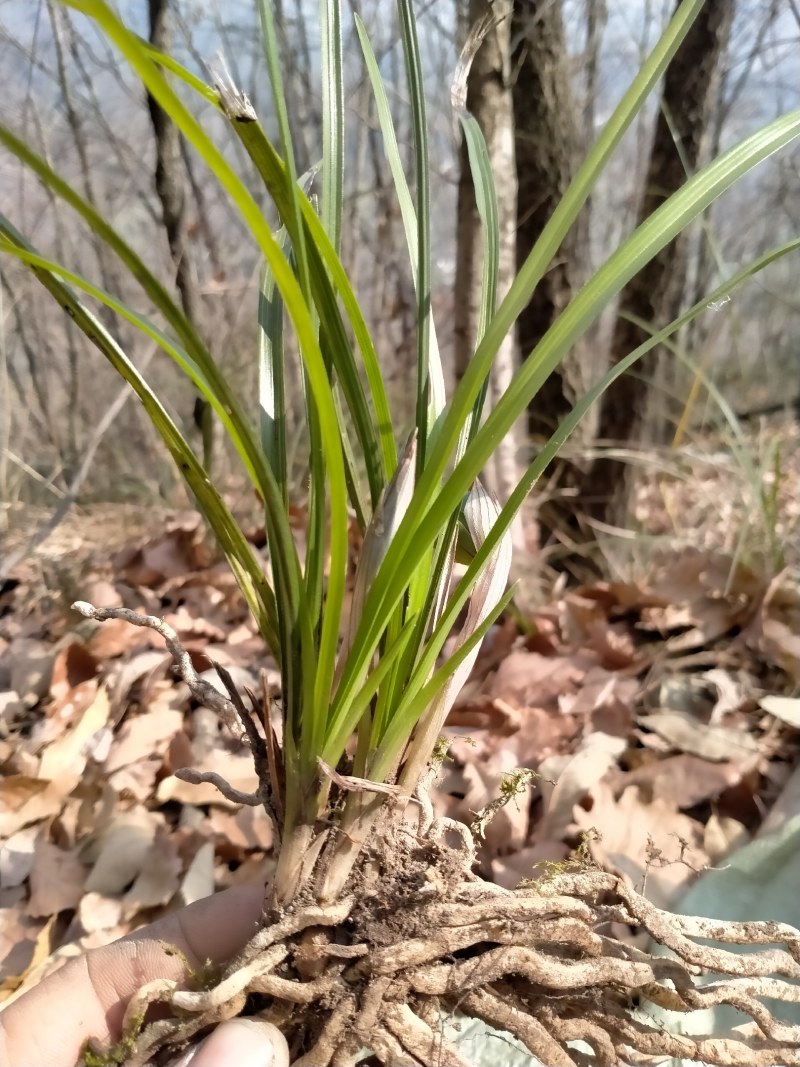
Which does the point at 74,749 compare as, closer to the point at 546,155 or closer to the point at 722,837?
the point at 722,837

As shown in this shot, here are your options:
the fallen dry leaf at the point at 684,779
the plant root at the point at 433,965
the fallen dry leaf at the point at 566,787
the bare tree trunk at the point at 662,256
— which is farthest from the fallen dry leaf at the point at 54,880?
the bare tree trunk at the point at 662,256

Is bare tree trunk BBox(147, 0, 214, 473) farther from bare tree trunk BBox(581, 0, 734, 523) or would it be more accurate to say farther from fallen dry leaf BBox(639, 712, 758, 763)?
fallen dry leaf BBox(639, 712, 758, 763)

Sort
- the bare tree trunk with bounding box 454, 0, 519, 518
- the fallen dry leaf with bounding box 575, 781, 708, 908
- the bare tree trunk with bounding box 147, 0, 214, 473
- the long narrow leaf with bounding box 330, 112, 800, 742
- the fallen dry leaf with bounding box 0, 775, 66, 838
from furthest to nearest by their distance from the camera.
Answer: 1. the bare tree trunk with bounding box 147, 0, 214, 473
2. the bare tree trunk with bounding box 454, 0, 519, 518
3. the fallen dry leaf with bounding box 0, 775, 66, 838
4. the fallen dry leaf with bounding box 575, 781, 708, 908
5. the long narrow leaf with bounding box 330, 112, 800, 742

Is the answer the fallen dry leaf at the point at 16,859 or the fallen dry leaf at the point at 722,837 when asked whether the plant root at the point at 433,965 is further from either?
the fallen dry leaf at the point at 16,859

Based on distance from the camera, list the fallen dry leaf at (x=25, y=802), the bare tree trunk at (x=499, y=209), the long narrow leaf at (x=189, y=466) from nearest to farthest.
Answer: the long narrow leaf at (x=189, y=466)
the fallen dry leaf at (x=25, y=802)
the bare tree trunk at (x=499, y=209)

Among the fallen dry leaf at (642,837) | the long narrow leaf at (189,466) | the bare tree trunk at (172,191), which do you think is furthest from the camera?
the bare tree trunk at (172,191)

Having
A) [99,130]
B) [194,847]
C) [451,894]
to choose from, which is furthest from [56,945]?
[99,130]

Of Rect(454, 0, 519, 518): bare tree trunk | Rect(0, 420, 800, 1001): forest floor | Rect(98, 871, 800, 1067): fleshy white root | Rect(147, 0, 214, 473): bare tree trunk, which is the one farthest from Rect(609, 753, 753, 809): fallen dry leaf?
Rect(147, 0, 214, 473): bare tree trunk
